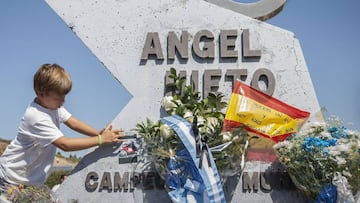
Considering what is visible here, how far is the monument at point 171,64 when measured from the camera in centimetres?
411

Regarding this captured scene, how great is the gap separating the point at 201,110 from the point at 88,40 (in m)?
1.23

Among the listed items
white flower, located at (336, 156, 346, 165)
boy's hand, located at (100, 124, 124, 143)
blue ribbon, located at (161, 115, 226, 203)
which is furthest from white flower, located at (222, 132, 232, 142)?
boy's hand, located at (100, 124, 124, 143)

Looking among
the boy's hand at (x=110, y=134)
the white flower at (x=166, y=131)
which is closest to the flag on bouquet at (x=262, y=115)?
the white flower at (x=166, y=131)

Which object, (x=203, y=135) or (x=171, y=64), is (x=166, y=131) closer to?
(x=203, y=135)

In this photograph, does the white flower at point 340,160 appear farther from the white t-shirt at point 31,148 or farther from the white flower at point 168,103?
the white t-shirt at point 31,148

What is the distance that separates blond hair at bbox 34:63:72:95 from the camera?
11.5 ft

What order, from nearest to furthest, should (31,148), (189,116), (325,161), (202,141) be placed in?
(325,161) → (31,148) → (202,141) → (189,116)

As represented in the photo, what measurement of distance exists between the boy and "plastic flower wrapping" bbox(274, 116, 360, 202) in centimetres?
160

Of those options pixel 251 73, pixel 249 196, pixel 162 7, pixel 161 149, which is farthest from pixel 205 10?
pixel 249 196

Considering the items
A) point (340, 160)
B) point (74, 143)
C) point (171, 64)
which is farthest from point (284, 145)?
point (74, 143)

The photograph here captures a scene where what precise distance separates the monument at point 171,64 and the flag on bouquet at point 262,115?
14 centimetres

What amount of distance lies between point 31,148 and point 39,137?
0.43 feet

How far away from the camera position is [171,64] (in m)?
4.30

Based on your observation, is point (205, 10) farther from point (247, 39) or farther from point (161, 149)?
point (161, 149)
